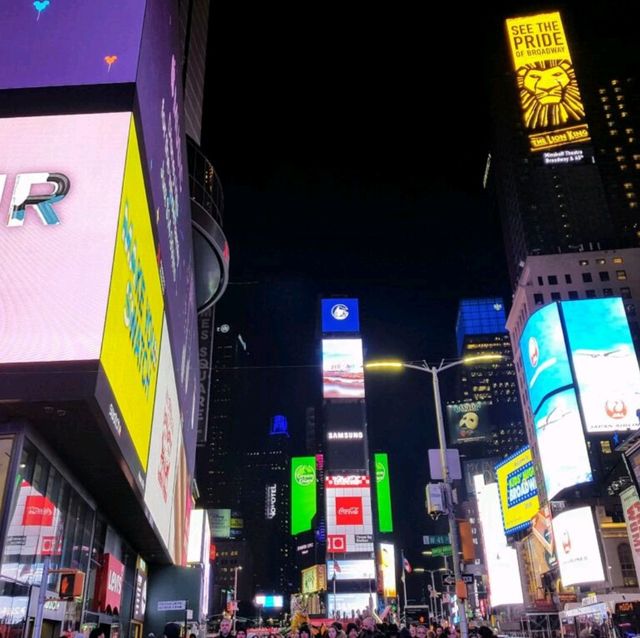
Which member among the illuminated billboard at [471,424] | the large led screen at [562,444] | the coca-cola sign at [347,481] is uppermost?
the illuminated billboard at [471,424]

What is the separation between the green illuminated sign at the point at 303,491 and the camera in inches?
6959

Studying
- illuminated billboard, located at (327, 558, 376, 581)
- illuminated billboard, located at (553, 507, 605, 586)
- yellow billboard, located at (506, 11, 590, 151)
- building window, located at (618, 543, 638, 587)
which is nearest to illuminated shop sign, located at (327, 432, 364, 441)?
illuminated billboard, located at (327, 558, 376, 581)

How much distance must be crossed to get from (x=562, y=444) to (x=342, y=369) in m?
89.0

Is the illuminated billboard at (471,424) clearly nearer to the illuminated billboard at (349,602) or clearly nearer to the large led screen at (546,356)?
the illuminated billboard at (349,602)

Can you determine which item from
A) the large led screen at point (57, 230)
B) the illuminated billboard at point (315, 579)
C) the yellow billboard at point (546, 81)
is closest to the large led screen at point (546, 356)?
the large led screen at point (57, 230)

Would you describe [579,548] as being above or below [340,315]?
below

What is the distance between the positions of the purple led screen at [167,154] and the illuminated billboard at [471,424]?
14017 cm

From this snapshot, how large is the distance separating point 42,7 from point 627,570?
73332 mm

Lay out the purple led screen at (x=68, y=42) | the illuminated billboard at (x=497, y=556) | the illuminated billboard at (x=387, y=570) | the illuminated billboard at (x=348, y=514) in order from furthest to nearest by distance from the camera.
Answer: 1. the illuminated billboard at (x=387, y=570)
2. the illuminated billboard at (x=348, y=514)
3. the illuminated billboard at (x=497, y=556)
4. the purple led screen at (x=68, y=42)

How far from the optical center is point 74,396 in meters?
9.83

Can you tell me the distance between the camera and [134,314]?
1273 cm

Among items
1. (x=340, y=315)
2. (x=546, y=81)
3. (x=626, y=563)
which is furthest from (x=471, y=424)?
(x=626, y=563)

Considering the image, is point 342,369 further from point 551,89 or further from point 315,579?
point 551,89

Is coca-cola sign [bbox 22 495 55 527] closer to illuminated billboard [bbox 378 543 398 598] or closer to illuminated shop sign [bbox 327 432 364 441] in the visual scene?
illuminated shop sign [bbox 327 432 364 441]
